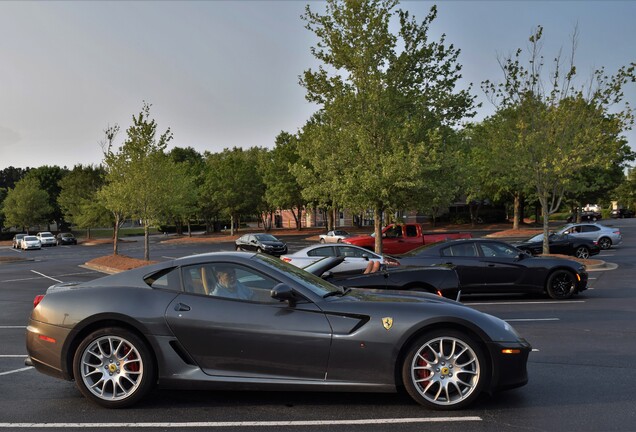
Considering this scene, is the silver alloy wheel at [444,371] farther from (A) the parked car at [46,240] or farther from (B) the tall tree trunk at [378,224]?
(A) the parked car at [46,240]

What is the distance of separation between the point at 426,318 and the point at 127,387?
2.79m

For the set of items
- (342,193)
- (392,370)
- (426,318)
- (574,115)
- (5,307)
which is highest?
(574,115)

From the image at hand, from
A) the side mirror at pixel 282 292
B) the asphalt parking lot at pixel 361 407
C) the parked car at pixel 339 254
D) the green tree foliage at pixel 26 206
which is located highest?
the green tree foliage at pixel 26 206

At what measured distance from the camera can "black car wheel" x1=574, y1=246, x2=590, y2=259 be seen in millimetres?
22859

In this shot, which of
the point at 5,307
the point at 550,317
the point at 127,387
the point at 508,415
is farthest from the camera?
the point at 5,307

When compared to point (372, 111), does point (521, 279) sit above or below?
below

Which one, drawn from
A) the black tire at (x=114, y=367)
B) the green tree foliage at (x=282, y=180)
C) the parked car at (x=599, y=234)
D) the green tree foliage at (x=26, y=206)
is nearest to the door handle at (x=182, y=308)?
the black tire at (x=114, y=367)

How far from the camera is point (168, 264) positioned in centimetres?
528

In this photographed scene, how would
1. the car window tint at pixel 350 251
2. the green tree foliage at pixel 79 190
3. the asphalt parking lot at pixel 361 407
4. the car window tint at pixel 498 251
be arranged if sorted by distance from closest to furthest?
1. the asphalt parking lot at pixel 361 407
2. the car window tint at pixel 498 251
3. the car window tint at pixel 350 251
4. the green tree foliage at pixel 79 190

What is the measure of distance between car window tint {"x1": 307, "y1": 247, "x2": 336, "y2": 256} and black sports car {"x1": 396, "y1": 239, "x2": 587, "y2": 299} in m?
4.64

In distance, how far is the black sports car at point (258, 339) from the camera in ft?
15.4

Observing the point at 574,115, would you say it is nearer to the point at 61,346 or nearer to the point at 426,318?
the point at 426,318

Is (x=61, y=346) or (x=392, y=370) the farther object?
(x=61, y=346)

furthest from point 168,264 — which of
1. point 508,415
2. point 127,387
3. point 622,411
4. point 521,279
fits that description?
point 521,279
